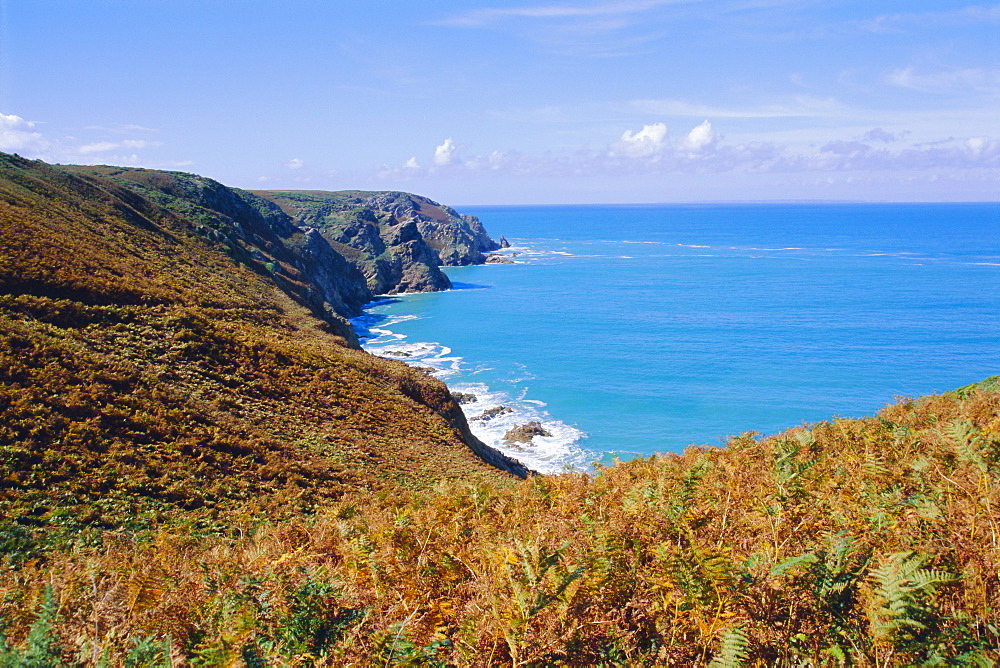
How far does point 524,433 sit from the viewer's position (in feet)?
132

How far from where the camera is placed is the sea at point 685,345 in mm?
43156

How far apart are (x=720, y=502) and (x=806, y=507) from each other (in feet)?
2.90

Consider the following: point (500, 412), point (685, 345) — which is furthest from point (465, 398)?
point (685, 345)

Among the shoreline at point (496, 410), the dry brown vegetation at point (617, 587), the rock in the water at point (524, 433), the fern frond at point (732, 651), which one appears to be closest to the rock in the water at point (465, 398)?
the shoreline at point (496, 410)

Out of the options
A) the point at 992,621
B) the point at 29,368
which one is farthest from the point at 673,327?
the point at 992,621

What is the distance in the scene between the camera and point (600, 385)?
51.5 meters

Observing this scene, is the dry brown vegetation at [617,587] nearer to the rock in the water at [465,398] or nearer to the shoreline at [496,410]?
the shoreline at [496,410]

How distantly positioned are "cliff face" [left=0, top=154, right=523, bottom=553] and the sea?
9.13m

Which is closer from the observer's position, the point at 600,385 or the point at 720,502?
the point at 720,502

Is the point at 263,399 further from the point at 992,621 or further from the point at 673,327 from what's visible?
the point at 673,327

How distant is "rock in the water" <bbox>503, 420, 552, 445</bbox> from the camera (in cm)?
3953

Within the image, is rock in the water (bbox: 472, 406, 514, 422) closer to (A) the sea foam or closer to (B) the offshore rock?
(A) the sea foam

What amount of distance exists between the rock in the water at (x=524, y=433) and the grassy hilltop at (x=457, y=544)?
65.6 feet

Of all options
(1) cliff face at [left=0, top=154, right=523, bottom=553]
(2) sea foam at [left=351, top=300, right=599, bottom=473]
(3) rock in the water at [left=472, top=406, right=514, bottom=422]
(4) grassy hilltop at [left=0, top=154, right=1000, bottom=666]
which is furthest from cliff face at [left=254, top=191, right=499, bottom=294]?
(4) grassy hilltop at [left=0, top=154, right=1000, bottom=666]
